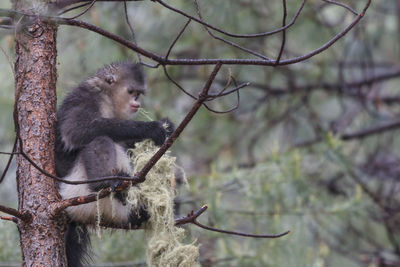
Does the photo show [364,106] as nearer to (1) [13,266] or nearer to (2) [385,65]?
(2) [385,65]

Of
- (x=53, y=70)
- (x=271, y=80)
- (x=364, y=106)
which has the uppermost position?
(x=271, y=80)

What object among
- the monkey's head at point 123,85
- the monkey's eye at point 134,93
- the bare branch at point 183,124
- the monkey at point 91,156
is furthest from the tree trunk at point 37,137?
the monkey's eye at point 134,93

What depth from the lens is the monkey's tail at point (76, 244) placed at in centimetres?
295

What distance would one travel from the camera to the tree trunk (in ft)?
7.97

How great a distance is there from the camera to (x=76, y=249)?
2992 millimetres

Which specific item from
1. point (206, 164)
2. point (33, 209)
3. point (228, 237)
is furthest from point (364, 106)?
point (33, 209)

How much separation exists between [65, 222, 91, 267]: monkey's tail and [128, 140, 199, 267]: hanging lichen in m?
0.45

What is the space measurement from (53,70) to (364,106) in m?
3.89

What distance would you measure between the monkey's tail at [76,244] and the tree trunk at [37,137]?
0.44 m

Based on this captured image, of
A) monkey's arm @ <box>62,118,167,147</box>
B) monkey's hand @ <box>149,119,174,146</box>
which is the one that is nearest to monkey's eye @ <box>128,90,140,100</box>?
monkey's arm @ <box>62,118,167,147</box>

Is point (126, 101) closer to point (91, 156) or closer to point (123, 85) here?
point (123, 85)

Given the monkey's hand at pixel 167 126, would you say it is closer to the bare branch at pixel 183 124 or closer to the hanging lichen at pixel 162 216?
the hanging lichen at pixel 162 216

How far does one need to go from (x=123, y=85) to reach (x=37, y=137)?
3.80ft

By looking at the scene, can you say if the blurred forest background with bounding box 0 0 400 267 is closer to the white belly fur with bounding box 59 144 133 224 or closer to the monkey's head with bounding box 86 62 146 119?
the monkey's head with bounding box 86 62 146 119
